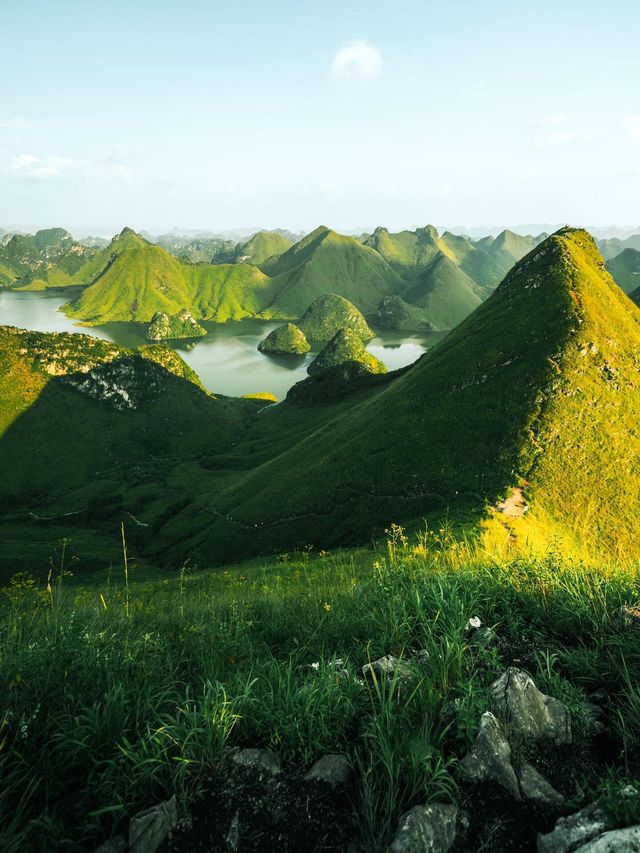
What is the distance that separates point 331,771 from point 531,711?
2273 mm

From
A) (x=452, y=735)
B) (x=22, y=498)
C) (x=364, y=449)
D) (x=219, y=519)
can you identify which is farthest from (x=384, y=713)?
(x=22, y=498)

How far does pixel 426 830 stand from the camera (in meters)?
3.69

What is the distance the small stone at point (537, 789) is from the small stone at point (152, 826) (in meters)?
3.22

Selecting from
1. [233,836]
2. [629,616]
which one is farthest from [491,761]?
[629,616]

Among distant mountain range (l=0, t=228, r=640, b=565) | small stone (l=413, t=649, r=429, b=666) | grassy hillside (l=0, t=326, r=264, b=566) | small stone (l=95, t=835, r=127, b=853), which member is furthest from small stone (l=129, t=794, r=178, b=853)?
grassy hillside (l=0, t=326, r=264, b=566)

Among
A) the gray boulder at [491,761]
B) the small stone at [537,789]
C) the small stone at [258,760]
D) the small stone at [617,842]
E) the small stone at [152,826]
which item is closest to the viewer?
the small stone at [617,842]

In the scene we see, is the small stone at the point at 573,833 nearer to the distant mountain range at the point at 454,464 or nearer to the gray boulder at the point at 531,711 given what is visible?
the gray boulder at the point at 531,711

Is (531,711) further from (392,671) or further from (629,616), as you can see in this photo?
(629,616)

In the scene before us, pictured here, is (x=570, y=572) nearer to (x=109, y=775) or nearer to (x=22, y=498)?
(x=109, y=775)

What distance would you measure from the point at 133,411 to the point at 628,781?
554 feet

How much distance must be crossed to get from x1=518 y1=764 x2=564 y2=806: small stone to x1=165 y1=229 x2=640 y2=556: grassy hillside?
3187 centimetres

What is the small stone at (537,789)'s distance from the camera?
13.0 feet

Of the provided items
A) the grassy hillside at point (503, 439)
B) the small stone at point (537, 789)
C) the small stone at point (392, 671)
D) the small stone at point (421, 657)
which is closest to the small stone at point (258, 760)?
the small stone at point (392, 671)

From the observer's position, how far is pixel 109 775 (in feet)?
13.5
